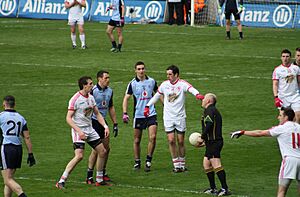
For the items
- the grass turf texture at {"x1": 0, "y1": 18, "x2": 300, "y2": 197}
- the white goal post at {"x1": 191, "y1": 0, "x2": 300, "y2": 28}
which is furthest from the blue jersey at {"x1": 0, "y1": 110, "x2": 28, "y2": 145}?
the white goal post at {"x1": 191, "y1": 0, "x2": 300, "y2": 28}

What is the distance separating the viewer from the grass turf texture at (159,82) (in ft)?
60.8

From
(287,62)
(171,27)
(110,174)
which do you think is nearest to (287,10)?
(171,27)

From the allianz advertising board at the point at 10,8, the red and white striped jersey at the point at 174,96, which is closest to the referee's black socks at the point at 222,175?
the red and white striped jersey at the point at 174,96

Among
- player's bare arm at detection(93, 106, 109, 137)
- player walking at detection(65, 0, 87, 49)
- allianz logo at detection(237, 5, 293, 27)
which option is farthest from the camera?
allianz logo at detection(237, 5, 293, 27)

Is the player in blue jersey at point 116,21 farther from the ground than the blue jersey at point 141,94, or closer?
farther from the ground

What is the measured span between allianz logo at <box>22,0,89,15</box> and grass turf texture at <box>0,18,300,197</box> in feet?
4.41

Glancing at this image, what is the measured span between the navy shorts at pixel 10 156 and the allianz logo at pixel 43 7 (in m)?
33.2

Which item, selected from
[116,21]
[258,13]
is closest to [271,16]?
[258,13]

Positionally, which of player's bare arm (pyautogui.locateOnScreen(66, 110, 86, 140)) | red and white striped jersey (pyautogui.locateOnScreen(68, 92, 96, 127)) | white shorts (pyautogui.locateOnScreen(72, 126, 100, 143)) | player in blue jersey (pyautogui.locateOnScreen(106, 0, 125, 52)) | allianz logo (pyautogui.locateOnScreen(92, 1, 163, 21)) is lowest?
white shorts (pyautogui.locateOnScreen(72, 126, 100, 143))

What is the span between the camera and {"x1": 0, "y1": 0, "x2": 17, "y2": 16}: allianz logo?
50.3 meters

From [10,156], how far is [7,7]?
35.0 m

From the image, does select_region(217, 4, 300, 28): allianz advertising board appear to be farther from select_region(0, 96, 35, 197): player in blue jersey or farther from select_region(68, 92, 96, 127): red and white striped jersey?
select_region(0, 96, 35, 197): player in blue jersey

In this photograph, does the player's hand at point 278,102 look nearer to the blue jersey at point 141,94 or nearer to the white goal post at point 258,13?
the blue jersey at point 141,94

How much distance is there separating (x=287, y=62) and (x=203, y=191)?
5.70 m
